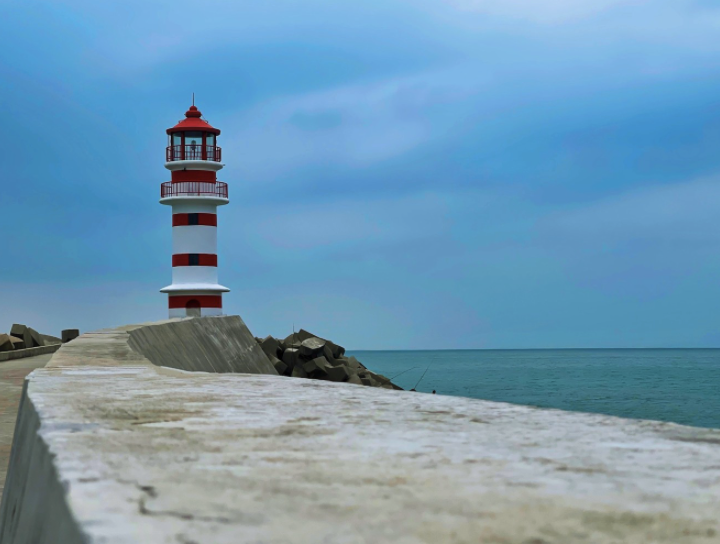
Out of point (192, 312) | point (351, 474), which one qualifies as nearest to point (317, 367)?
point (192, 312)

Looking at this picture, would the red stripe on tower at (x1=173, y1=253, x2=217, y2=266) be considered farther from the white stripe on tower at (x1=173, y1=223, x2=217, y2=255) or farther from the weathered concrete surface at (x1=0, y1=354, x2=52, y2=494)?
the weathered concrete surface at (x1=0, y1=354, x2=52, y2=494)

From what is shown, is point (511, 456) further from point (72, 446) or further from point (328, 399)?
point (328, 399)

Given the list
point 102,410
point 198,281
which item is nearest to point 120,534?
point 102,410

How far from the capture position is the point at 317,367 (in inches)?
798

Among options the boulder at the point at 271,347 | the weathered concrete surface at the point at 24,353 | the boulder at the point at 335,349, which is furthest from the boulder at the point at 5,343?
the boulder at the point at 335,349

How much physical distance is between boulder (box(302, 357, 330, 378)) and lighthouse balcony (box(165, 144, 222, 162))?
662cm

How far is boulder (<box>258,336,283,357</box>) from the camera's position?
70.0 feet

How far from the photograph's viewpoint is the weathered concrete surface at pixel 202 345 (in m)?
9.18

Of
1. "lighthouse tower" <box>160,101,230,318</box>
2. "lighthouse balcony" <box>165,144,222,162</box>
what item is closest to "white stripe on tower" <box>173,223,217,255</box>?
"lighthouse tower" <box>160,101,230,318</box>

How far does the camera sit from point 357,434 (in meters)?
2.05

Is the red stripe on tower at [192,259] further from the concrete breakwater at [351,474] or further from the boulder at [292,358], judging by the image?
the concrete breakwater at [351,474]

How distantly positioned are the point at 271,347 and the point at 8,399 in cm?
1419

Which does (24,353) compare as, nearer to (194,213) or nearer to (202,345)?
(202,345)

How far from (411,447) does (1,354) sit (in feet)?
40.1
